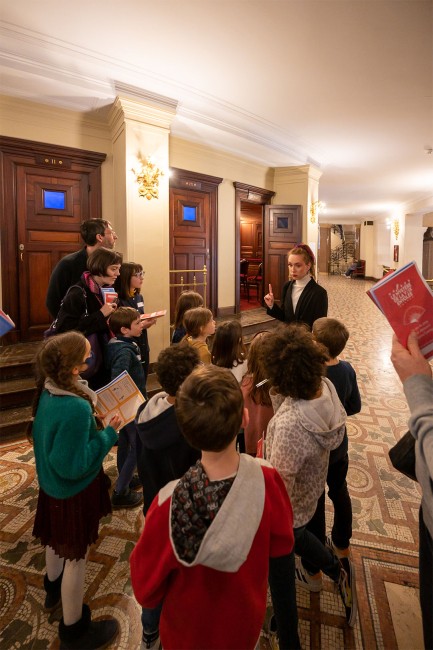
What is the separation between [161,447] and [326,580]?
113cm

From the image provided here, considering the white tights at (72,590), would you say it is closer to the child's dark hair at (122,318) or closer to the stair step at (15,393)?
the child's dark hair at (122,318)

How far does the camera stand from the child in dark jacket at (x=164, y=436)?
4.45 feet

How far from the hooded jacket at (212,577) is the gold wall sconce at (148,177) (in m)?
4.27

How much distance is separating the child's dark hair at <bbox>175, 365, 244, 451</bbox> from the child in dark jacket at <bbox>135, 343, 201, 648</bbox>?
469 millimetres

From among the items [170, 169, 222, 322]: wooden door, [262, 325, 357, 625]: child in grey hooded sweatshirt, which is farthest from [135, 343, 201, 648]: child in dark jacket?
[170, 169, 222, 322]: wooden door

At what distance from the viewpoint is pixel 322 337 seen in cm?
184

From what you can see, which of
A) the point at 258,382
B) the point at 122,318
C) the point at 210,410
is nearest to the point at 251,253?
the point at 122,318

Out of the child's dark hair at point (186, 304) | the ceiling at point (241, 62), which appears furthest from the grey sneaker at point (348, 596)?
the ceiling at point (241, 62)

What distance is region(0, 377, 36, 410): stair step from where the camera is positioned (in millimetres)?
3598

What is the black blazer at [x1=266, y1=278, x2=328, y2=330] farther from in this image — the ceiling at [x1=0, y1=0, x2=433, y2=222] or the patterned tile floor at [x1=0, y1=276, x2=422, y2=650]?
the ceiling at [x1=0, y1=0, x2=433, y2=222]

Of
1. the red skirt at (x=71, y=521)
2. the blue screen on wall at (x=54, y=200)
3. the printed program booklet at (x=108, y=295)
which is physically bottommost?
the red skirt at (x=71, y=521)

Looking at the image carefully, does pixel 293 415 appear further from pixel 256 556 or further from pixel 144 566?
pixel 144 566

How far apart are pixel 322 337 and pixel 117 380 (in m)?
1.01

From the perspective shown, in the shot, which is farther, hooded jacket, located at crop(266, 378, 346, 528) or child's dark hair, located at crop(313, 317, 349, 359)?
child's dark hair, located at crop(313, 317, 349, 359)
